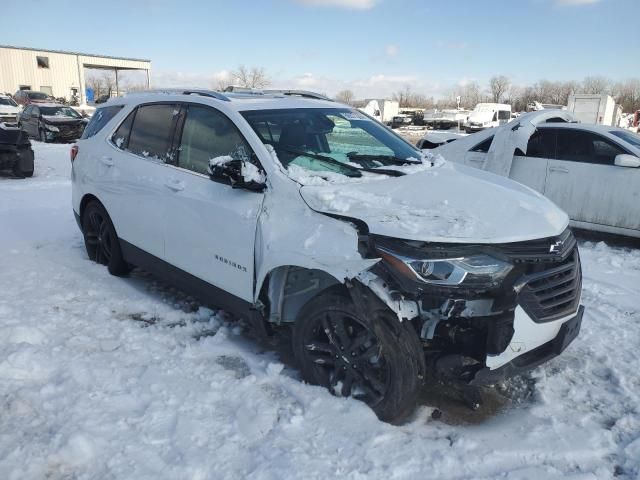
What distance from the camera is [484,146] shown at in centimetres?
800

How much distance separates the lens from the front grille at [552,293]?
2.77 meters

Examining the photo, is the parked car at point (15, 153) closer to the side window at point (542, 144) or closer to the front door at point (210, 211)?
the front door at point (210, 211)

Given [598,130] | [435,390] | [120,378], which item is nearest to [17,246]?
[120,378]

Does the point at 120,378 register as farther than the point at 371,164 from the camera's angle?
No

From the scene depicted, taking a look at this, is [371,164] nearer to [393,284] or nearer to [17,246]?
[393,284]

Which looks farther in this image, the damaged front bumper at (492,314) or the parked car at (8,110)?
the parked car at (8,110)

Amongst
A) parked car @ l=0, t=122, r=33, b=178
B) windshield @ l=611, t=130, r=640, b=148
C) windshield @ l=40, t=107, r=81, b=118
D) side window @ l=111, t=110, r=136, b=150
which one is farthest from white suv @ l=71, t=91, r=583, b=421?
windshield @ l=40, t=107, r=81, b=118

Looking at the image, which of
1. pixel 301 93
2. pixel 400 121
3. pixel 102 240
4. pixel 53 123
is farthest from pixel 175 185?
pixel 400 121

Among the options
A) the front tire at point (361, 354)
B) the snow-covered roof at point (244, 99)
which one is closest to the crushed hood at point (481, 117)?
the snow-covered roof at point (244, 99)

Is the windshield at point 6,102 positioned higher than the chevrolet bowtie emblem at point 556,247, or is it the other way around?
the windshield at point 6,102

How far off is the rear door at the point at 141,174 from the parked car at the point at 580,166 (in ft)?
16.3

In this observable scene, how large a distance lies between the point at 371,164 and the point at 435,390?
5.20ft

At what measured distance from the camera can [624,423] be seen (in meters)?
3.00

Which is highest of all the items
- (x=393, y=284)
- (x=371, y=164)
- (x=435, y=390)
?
(x=371, y=164)
